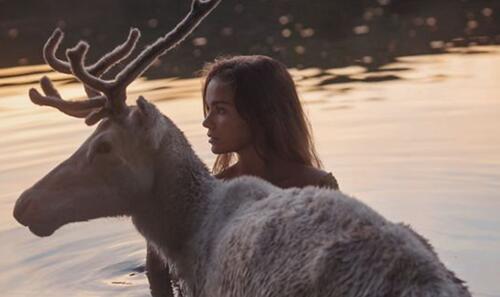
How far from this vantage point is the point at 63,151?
47.6ft

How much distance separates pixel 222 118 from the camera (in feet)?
26.5

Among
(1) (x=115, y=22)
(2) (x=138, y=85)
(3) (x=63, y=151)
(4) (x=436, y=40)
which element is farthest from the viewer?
(1) (x=115, y=22)

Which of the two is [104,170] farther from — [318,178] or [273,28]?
[273,28]

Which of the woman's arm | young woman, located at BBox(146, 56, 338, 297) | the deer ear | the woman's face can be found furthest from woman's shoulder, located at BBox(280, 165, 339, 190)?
the deer ear

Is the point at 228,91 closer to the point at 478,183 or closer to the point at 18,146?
the point at 478,183

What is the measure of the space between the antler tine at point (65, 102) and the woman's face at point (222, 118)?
3.62 ft

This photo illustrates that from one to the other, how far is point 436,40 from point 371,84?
5475 millimetres

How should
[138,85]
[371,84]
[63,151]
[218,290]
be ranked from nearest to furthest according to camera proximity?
[218,290]
[63,151]
[371,84]
[138,85]

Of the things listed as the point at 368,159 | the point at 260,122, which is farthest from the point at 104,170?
the point at 368,159

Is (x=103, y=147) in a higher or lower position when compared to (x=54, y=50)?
lower

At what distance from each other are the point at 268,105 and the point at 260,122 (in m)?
0.13

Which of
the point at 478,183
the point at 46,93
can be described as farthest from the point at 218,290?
the point at 478,183

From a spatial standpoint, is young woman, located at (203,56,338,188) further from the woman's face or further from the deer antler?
the deer antler

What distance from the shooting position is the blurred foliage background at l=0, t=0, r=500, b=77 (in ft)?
72.5
